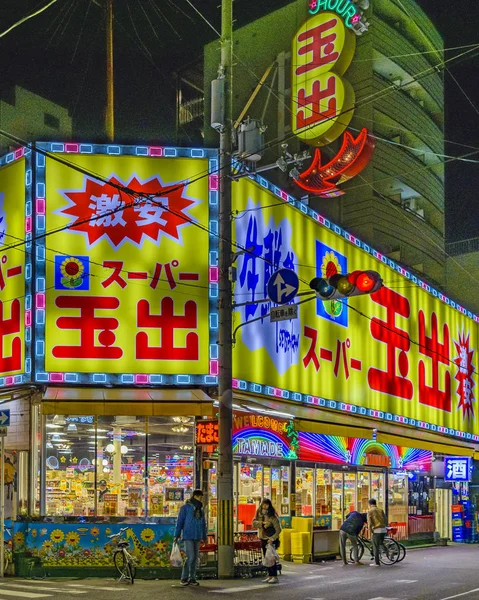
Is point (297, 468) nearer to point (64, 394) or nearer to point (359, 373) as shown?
point (359, 373)

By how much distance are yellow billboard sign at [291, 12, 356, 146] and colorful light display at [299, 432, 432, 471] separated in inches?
630

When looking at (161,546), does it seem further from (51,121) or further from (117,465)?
(51,121)

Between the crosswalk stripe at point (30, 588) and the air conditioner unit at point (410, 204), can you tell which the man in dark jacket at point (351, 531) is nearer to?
the crosswalk stripe at point (30, 588)

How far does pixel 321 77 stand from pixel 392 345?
58.5ft

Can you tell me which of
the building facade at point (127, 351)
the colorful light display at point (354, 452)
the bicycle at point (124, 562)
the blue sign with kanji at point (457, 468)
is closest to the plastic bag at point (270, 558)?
the building facade at point (127, 351)

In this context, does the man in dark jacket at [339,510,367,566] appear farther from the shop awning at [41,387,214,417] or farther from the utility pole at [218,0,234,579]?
the shop awning at [41,387,214,417]

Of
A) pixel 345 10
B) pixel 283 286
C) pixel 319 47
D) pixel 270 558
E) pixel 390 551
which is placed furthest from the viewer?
pixel 345 10

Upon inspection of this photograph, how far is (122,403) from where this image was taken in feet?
66.7

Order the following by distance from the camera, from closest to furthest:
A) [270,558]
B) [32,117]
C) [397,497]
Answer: [270,558], [397,497], [32,117]

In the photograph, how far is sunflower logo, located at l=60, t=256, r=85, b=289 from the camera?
20938 mm

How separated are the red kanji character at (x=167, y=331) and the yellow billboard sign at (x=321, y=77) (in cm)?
2148

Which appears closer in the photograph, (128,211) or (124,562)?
(124,562)

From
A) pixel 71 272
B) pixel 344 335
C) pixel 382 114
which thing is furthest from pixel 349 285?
pixel 382 114

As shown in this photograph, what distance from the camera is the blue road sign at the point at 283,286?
18.7 metres
